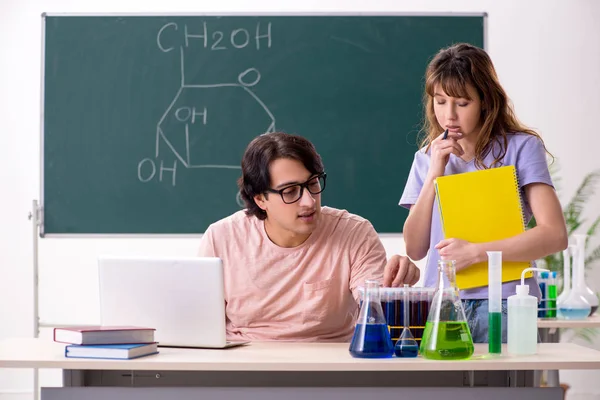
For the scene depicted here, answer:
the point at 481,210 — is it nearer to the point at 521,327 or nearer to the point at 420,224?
the point at 420,224

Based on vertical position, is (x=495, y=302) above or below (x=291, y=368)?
above

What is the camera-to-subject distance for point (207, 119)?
A: 403cm

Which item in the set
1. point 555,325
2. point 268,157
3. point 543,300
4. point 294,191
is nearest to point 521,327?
point 294,191

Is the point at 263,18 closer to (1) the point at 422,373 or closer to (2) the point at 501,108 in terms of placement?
(2) the point at 501,108

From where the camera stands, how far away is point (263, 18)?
4039mm

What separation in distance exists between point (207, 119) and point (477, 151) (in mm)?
2252

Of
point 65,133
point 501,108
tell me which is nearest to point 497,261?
point 501,108

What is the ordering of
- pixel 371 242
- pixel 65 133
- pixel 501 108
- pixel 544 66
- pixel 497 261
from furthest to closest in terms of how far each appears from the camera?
pixel 544 66 < pixel 65 133 < pixel 371 242 < pixel 501 108 < pixel 497 261

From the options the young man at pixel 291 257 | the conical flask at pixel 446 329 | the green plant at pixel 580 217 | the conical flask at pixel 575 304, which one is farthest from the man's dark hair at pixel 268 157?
the green plant at pixel 580 217

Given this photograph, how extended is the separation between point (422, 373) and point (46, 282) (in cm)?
292

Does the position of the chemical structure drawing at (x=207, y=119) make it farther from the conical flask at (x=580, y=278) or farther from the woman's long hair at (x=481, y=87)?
the woman's long hair at (x=481, y=87)

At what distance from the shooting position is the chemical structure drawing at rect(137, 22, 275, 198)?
4016 mm

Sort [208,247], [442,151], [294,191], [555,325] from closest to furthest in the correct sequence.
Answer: [442,151]
[294,191]
[208,247]
[555,325]

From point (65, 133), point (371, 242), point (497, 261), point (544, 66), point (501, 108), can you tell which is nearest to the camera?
point (497, 261)
